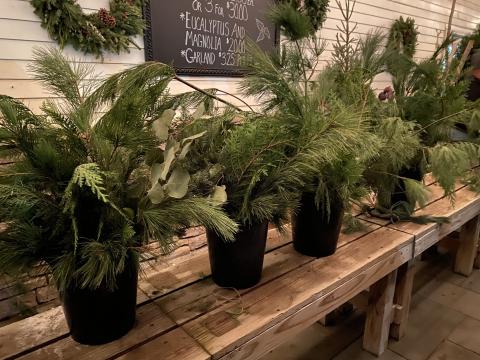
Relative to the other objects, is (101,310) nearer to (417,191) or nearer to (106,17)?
(417,191)

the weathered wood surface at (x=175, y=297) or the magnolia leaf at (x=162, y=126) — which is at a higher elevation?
the magnolia leaf at (x=162, y=126)

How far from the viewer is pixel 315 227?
3.60 feet

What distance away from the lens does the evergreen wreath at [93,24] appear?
1826 mm

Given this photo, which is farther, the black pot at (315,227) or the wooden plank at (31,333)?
the black pot at (315,227)

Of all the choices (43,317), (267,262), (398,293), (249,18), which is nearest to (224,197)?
(267,262)

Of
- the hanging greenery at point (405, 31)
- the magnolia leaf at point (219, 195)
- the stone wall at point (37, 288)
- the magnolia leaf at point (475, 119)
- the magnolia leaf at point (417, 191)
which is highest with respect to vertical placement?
the hanging greenery at point (405, 31)

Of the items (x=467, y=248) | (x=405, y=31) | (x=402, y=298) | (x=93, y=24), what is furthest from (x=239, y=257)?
(x=405, y=31)

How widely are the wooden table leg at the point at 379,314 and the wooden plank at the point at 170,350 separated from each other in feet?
3.44

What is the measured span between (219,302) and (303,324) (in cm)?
24

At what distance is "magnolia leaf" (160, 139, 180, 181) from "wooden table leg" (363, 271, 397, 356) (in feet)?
3.98

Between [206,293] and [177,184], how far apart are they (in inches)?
16.2

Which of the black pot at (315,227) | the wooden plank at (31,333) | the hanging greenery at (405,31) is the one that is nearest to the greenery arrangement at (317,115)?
the black pot at (315,227)

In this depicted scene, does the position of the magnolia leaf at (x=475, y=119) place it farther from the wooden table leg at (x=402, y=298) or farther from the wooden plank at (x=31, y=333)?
the wooden plank at (x=31, y=333)

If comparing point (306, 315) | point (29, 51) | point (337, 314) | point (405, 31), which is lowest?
point (337, 314)
